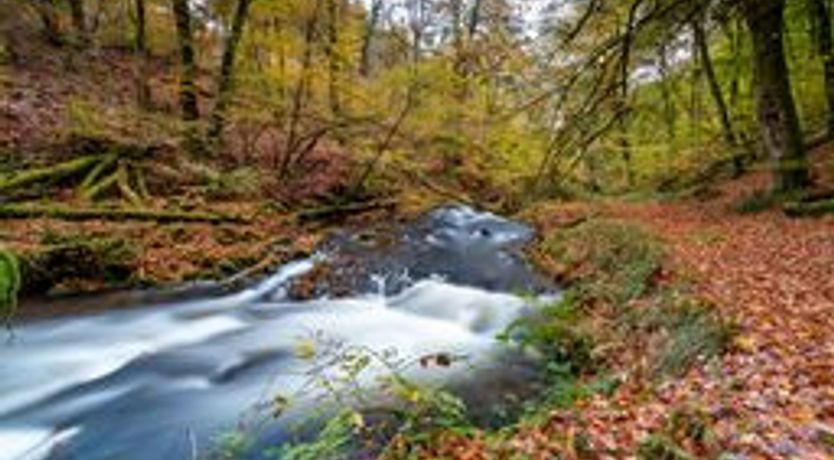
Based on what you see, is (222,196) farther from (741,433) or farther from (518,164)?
(741,433)

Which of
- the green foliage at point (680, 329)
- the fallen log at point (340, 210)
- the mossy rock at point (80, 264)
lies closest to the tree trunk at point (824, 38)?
the green foliage at point (680, 329)

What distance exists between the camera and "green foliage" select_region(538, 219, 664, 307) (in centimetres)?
976

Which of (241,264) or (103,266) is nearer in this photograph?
(103,266)

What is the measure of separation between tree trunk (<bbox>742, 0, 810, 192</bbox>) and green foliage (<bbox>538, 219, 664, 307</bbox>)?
9.71 feet

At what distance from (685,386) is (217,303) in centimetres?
716

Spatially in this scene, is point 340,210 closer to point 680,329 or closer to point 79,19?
point 79,19

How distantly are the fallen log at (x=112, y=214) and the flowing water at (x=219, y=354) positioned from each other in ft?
6.32

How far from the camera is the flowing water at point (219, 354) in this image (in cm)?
704

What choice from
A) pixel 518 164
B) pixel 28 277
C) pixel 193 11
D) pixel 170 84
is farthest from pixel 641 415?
pixel 193 11

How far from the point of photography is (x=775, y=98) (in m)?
13.5

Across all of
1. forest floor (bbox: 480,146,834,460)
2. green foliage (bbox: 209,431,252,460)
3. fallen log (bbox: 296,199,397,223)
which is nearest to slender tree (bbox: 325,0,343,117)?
fallen log (bbox: 296,199,397,223)

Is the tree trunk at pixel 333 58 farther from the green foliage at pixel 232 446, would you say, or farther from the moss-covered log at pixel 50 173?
the green foliage at pixel 232 446

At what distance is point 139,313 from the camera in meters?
10.3

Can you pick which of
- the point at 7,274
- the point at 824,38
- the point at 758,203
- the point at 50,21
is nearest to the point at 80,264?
the point at 7,274
